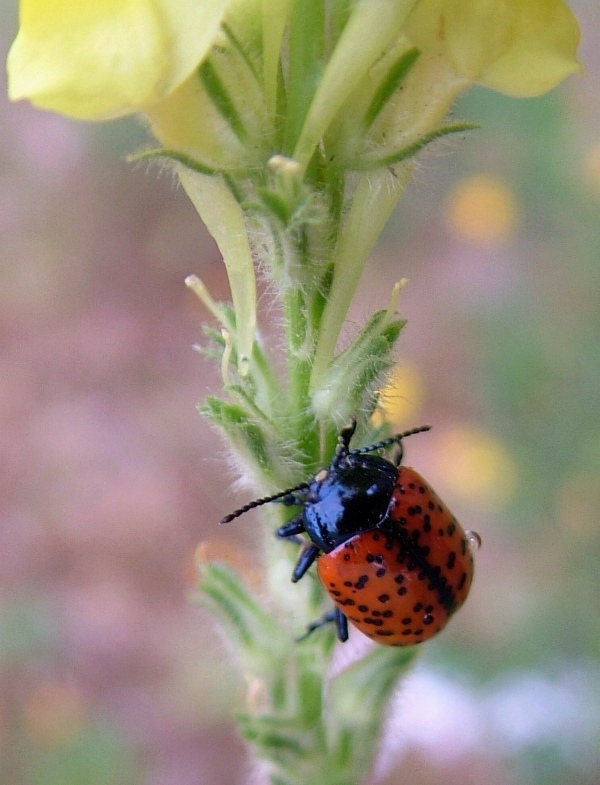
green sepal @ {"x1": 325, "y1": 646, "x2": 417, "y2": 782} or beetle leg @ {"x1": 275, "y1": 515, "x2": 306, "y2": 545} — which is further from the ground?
beetle leg @ {"x1": 275, "y1": 515, "x2": 306, "y2": 545}

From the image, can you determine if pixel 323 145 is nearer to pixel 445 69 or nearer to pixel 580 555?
pixel 445 69

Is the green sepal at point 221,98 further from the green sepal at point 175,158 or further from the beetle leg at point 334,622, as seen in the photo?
the beetle leg at point 334,622

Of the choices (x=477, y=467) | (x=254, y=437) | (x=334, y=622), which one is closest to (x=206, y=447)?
(x=477, y=467)

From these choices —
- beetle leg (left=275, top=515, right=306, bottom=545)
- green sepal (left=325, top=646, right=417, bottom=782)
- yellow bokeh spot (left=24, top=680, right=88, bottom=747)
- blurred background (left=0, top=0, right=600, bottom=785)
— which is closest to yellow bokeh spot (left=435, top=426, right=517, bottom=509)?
blurred background (left=0, top=0, right=600, bottom=785)

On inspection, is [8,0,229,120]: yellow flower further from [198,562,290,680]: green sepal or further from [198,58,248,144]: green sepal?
[198,562,290,680]: green sepal

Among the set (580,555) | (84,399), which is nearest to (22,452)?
(84,399)
